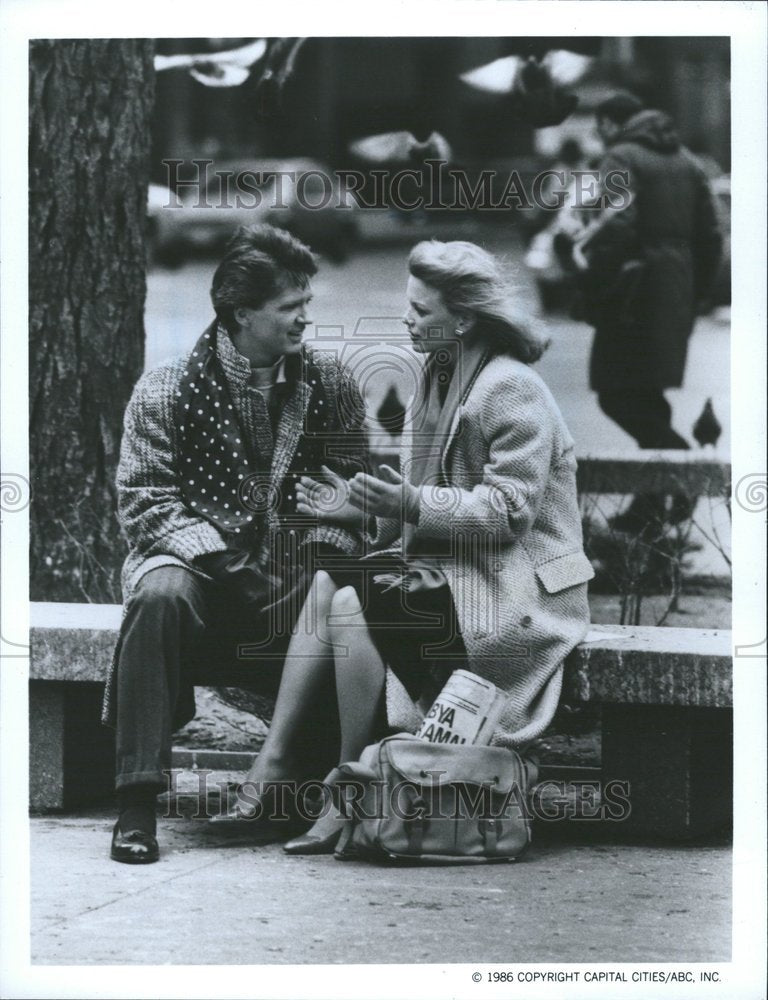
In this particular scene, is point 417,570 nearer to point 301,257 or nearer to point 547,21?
point 301,257

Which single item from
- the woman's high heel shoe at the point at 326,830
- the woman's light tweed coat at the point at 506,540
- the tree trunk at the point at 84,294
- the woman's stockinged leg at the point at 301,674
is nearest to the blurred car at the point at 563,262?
the woman's light tweed coat at the point at 506,540

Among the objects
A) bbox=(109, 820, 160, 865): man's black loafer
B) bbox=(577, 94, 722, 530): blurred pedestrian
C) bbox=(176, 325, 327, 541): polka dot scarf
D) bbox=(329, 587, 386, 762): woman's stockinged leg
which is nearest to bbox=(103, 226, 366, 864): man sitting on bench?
bbox=(176, 325, 327, 541): polka dot scarf

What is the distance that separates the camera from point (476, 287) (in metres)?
5.32

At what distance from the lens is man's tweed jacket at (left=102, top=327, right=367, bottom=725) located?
5332mm

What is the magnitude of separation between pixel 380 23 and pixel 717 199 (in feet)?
3.48

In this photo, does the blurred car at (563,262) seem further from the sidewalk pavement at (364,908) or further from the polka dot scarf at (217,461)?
the sidewalk pavement at (364,908)

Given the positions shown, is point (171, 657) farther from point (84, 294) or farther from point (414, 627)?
point (84, 294)

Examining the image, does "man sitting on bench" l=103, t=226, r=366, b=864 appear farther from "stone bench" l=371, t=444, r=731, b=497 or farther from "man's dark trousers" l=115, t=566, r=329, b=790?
"stone bench" l=371, t=444, r=731, b=497

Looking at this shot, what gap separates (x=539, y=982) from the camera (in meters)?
4.92

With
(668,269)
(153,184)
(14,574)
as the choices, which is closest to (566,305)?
(668,269)

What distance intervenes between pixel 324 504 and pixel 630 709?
3.31 ft

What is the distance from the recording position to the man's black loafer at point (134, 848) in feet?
17.0

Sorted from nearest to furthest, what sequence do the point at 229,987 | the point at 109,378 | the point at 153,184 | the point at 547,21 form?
1. the point at 229,987
2. the point at 547,21
3. the point at 153,184
4. the point at 109,378

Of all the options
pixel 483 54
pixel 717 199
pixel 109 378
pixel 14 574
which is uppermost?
pixel 483 54
